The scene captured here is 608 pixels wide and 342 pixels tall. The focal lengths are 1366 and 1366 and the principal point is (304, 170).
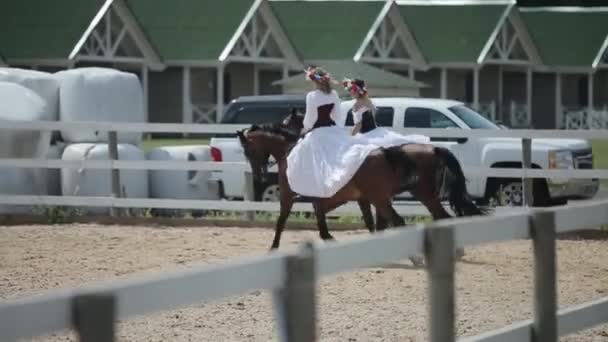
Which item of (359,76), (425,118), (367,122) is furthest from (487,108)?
(367,122)

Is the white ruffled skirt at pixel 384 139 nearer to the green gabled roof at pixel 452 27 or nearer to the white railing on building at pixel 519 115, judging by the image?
the green gabled roof at pixel 452 27

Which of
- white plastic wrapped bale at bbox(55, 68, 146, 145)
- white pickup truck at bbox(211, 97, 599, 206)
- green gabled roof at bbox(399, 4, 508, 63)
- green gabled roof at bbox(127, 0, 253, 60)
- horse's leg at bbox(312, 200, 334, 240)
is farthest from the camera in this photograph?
green gabled roof at bbox(399, 4, 508, 63)

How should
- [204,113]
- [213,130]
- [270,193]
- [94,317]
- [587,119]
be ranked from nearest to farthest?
[94,317] → [213,130] → [270,193] → [204,113] → [587,119]

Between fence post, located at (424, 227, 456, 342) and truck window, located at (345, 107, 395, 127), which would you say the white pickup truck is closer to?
truck window, located at (345, 107, 395, 127)

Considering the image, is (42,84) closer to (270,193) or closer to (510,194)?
(270,193)

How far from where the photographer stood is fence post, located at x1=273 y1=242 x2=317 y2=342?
4.78 meters

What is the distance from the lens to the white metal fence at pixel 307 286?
3871 millimetres

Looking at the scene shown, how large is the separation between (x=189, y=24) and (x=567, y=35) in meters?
17.4

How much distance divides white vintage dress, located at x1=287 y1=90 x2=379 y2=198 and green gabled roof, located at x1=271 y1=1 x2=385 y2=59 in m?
34.0

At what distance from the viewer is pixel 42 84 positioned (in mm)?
21156

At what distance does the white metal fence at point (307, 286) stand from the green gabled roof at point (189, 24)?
39850 millimetres

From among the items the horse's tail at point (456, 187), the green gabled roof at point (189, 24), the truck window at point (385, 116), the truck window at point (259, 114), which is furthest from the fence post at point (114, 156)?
the green gabled roof at point (189, 24)

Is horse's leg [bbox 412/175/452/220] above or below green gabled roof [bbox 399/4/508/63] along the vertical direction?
below

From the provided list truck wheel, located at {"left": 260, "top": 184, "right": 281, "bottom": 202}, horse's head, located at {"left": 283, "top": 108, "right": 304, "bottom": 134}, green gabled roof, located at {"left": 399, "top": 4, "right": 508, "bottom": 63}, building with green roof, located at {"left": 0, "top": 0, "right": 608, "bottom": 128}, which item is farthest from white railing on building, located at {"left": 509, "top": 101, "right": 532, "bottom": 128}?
horse's head, located at {"left": 283, "top": 108, "right": 304, "bottom": 134}
